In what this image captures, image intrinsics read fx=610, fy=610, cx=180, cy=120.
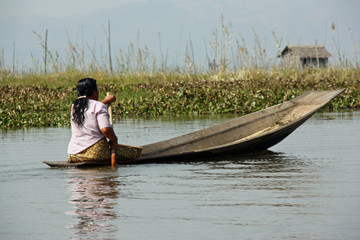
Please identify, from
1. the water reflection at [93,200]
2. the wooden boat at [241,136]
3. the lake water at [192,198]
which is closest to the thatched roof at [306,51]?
the wooden boat at [241,136]

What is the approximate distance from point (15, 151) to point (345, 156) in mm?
5169

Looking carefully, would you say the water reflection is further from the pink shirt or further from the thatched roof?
the thatched roof

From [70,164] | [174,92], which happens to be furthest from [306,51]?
[70,164]

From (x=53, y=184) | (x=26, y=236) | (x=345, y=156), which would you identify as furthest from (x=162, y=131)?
(x=26, y=236)

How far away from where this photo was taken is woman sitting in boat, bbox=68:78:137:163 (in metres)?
7.16

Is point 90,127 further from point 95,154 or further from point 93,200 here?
point 93,200

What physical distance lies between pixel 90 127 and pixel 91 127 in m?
0.01

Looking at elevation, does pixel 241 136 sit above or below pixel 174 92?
below

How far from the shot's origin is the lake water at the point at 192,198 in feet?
14.3

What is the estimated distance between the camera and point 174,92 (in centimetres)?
1950

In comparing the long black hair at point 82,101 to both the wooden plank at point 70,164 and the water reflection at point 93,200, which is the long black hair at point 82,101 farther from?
the water reflection at point 93,200

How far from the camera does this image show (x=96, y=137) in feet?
24.1

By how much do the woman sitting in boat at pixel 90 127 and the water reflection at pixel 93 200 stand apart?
0.21 meters

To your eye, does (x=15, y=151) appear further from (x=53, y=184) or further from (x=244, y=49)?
(x=244, y=49)
